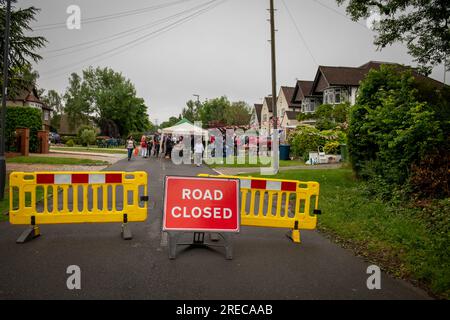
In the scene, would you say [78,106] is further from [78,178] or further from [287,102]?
[78,178]

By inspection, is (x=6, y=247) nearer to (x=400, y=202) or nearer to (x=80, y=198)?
(x=80, y=198)

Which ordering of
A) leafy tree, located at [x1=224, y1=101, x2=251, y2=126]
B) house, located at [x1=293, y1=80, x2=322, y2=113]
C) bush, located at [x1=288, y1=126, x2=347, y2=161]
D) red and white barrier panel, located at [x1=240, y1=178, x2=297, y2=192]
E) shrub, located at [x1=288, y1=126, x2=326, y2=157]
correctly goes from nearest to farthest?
red and white barrier panel, located at [x1=240, y1=178, x2=297, y2=192]
bush, located at [x1=288, y1=126, x2=347, y2=161]
shrub, located at [x1=288, y1=126, x2=326, y2=157]
house, located at [x1=293, y1=80, x2=322, y2=113]
leafy tree, located at [x1=224, y1=101, x2=251, y2=126]

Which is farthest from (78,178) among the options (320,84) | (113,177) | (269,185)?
(320,84)

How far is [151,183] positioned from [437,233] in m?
9.30

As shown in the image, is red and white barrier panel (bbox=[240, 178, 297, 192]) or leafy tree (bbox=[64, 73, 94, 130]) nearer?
red and white barrier panel (bbox=[240, 178, 297, 192])

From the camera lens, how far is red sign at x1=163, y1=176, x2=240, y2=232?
5402 mm

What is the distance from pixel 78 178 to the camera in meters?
6.09

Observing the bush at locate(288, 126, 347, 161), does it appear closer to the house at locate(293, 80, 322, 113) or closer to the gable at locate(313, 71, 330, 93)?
the gable at locate(313, 71, 330, 93)

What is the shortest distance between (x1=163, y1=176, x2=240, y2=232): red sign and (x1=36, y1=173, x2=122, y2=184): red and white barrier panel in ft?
4.22

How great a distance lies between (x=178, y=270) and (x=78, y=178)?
9.05 ft

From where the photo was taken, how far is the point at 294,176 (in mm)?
13797

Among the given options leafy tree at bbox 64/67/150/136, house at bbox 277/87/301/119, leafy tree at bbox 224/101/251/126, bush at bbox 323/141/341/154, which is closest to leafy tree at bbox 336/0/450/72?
bush at bbox 323/141/341/154

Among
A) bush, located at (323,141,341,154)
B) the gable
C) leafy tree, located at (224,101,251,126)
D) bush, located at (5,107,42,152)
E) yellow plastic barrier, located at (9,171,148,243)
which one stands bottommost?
yellow plastic barrier, located at (9,171,148,243)
